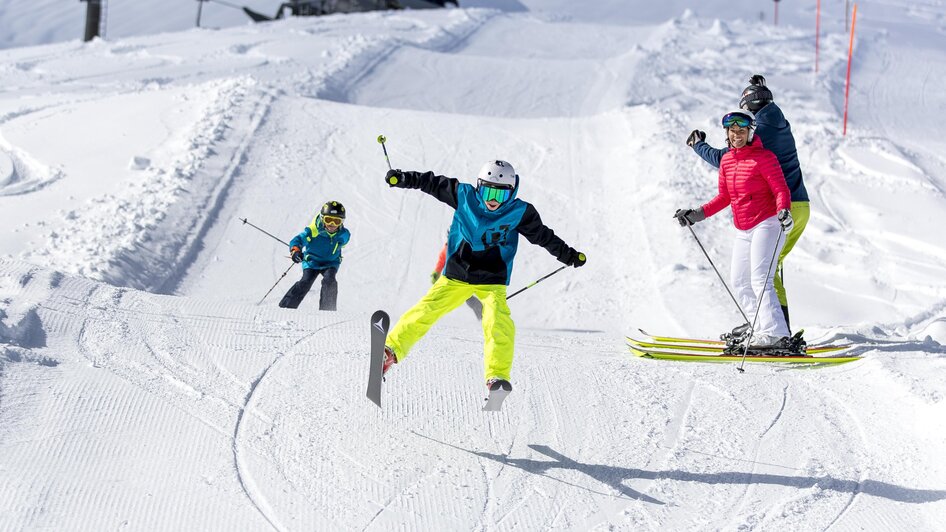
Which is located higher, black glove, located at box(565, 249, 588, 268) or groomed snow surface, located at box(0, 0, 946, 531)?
black glove, located at box(565, 249, 588, 268)

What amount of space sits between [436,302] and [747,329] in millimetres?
3198

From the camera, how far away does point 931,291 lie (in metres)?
9.98

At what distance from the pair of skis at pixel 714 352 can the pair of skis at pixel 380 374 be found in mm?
2350

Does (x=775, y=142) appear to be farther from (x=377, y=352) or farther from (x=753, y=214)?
(x=377, y=352)

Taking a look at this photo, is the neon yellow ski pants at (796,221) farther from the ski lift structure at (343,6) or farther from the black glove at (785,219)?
the ski lift structure at (343,6)

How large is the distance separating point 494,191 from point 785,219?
222cm

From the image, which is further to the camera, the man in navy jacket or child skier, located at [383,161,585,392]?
the man in navy jacket

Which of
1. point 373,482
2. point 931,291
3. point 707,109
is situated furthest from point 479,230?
A: point 707,109

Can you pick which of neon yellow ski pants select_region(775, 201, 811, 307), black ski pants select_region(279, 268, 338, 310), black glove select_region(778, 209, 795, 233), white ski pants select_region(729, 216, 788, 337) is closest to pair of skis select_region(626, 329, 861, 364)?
white ski pants select_region(729, 216, 788, 337)

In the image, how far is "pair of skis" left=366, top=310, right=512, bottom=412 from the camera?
509cm

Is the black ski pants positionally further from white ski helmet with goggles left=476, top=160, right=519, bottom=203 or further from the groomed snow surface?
white ski helmet with goggles left=476, top=160, right=519, bottom=203

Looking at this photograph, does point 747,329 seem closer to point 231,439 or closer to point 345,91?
point 231,439

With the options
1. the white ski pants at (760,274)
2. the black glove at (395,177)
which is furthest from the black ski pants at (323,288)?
the white ski pants at (760,274)

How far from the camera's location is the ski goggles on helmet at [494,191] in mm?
5367
